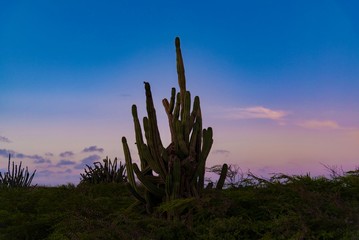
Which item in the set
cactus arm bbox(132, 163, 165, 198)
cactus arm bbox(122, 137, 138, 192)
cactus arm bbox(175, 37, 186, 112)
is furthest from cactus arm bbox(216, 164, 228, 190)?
cactus arm bbox(122, 137, 138, 192)

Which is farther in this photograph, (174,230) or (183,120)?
(183,120)

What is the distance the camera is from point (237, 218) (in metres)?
7.91

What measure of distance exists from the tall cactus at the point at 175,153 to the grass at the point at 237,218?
39 centimetres

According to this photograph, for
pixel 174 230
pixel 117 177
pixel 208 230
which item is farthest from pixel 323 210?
pixel 117 177

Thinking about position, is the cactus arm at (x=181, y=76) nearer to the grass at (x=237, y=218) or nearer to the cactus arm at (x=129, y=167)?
the cactus arm at (x=129, y=167)

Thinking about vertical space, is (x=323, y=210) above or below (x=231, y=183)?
below

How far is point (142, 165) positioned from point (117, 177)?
8418mm

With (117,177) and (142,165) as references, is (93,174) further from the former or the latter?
(142,165)

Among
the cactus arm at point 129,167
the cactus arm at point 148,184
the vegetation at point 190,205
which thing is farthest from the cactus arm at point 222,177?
the cactus arm at point 129,167

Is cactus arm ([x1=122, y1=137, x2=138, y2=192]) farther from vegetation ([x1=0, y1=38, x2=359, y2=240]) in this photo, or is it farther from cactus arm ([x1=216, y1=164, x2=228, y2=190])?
cactus arm ([x1=216, y1=164, x2=228, y2=190])

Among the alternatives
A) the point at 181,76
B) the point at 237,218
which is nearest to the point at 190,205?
the point at 237,218

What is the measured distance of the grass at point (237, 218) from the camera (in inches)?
281

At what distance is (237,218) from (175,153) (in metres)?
1.67

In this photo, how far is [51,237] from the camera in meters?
8.46
